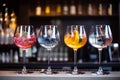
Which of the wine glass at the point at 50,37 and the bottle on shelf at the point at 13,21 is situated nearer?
the wine glass at the point at 50,37

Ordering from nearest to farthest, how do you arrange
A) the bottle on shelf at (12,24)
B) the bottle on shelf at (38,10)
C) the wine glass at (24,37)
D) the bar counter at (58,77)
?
the bar counter at (58,77) < the wine glass at (24,37) < the bottle on shelf at (12,24) < the bottle on shelf at (38,10)

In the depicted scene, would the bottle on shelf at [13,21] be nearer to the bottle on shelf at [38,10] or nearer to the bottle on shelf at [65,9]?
the bottle on shelf at [38,10]

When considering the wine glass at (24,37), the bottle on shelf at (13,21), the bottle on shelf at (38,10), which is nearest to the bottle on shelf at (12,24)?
the bottle on shelf at (13,21)

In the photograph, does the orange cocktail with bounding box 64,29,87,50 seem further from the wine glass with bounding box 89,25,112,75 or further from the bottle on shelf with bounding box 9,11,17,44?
the bottle on shelf with bounding box 9,11,17,44

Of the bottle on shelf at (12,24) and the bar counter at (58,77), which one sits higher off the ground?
the bottle on shelf at (12,24)

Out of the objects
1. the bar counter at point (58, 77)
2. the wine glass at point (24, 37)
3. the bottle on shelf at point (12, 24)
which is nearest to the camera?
the bar counter at point (58, 77)

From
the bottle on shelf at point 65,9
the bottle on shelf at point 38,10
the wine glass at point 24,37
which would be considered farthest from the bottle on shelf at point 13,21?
the wine glass at point 24,37

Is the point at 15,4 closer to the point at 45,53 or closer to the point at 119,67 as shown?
the point at 45,53

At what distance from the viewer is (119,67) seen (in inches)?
54.7

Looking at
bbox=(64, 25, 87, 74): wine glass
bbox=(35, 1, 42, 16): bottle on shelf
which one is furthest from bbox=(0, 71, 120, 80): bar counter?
bbox=(35, 1, 42, 16): bottle on shelf

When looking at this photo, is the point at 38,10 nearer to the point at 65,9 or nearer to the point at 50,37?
the point at 65,9

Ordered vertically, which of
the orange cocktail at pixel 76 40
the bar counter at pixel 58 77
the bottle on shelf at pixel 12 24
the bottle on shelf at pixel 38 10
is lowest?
the bar counter at pixel 58 77

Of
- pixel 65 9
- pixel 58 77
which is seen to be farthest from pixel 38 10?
pixel 58 77

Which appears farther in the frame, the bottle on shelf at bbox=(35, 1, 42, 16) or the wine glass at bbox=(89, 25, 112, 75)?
the bottle on shelf at bbox=(35, 1, 42, 16)
